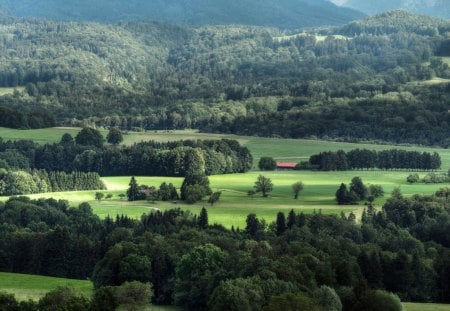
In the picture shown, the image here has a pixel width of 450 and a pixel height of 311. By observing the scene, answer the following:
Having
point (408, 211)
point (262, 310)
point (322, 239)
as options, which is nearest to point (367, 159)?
point (408, 211)

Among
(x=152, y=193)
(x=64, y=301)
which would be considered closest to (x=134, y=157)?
(x=152, y=193)

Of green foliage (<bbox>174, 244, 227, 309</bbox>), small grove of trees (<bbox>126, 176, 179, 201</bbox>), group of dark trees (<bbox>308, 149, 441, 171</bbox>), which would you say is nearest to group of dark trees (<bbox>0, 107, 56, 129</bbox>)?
group of dark trees (<bbox>308, 149, 441, 171</bbox>)

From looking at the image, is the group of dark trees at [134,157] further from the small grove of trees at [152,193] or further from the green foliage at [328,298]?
the green foliage at [328,298]

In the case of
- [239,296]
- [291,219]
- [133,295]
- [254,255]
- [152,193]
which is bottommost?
[133,295]

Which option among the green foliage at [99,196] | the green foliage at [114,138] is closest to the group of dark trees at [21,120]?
the green foliage at [114,138]

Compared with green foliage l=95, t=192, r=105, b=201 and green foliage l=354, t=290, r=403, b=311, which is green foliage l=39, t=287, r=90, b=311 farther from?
green foliage l=95, t=192, r=105, b=201

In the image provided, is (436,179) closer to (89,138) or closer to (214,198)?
(214,198)

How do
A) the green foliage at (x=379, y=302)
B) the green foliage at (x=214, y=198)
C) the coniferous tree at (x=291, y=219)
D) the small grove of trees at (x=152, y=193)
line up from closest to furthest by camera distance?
the green foliage at (x=379, y=302)
the coniferous tree at (x=291, y=219)
the green foliage at (x=214, y=198)
the small grove of trees at (x=152, y=193)
